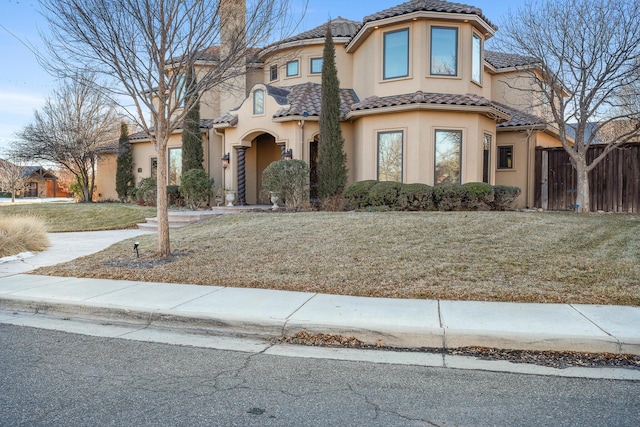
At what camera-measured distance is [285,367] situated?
13.9ft

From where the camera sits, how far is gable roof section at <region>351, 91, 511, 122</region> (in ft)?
47.9

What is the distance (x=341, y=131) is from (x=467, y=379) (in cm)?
1355

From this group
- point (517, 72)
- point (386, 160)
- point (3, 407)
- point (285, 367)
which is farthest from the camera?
point (517, 72)

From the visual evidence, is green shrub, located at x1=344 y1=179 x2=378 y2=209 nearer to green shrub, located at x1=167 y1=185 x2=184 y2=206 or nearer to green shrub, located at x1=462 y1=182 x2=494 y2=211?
green shrub, located at x1=462 y1=182 x2=494 y2=211

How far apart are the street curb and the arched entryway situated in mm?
13968

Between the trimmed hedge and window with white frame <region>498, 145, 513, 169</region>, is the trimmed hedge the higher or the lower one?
the lower one

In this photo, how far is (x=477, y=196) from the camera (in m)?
13.8

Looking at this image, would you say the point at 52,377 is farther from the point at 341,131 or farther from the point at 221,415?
the point at 341,131

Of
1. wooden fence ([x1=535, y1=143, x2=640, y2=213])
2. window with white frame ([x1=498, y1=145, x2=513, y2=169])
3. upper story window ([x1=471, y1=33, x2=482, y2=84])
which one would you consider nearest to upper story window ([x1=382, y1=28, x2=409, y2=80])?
upper story window ([x1=471, y1=33, x2=482, y2=84])

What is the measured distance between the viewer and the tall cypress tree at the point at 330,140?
1588cm

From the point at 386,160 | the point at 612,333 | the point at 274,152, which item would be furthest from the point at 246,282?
the point at 274,152

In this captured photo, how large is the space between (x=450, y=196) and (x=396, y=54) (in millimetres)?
5626

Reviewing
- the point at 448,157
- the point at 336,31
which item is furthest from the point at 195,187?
the point at 448,157

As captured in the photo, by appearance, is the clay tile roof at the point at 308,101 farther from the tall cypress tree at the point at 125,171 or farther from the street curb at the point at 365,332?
the street curb at the point at 365,332
